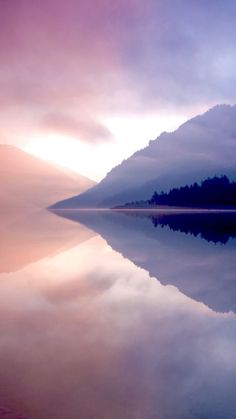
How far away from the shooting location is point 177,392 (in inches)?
355

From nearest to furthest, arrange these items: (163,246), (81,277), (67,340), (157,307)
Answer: (67,340)
(157,307)
(81,277)
(163,246)

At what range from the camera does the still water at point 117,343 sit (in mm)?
8453

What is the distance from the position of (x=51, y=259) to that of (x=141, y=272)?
7.85m

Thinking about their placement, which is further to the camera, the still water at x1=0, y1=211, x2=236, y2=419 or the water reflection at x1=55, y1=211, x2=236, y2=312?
the water reflection at x1=55, y1=211, x2=236, y2=312

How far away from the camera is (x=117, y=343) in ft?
39.0

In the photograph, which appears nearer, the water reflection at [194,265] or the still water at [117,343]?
the still water at [117,343]

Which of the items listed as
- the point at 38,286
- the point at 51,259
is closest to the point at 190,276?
the point at 38,286

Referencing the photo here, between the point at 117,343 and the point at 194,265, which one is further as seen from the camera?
the point at 194,265

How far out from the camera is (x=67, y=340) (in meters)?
12.1

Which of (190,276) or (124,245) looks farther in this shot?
(124,245)

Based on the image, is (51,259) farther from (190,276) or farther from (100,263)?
(190,276)

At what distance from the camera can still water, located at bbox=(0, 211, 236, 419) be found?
8453 mm

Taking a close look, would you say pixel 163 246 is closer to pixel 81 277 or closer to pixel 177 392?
pixel 81 277

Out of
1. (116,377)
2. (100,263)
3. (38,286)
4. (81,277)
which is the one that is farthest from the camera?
(100,263)
